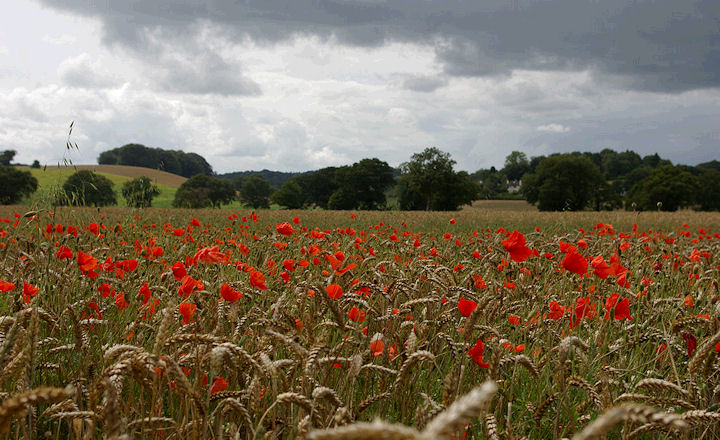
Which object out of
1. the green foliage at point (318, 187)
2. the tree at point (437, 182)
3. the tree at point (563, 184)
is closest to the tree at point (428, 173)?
the tree at point (437, 182)

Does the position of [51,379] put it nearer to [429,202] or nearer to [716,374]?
[716,374]

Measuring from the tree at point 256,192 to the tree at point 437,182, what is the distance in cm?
2534

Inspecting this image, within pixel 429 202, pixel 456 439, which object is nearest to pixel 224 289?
pixel 456 439

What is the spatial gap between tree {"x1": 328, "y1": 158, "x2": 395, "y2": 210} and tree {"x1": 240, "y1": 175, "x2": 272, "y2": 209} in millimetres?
12634

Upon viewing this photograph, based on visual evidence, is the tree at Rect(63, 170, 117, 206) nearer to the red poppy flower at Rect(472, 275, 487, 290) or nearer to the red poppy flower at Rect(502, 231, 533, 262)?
the red poppy flower at Rect(472, 275, 487, 290)

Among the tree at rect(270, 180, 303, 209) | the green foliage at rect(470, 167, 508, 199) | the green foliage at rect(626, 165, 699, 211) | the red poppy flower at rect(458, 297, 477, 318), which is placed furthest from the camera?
the green foliage at rect(470, 167, 508, 199)

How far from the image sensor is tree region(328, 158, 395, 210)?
7212 centimetres

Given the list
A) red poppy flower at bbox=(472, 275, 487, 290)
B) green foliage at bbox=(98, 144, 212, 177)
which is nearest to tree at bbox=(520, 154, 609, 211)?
red poppy flower at bbox=(472, 275, 487, 290)

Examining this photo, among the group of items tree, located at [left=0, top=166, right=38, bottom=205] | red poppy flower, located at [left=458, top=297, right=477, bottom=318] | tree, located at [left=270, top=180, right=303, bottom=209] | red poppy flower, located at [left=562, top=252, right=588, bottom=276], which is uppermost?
tree, located at [left=0, top=166, right=38, bottom=205]

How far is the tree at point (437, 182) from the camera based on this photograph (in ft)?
210

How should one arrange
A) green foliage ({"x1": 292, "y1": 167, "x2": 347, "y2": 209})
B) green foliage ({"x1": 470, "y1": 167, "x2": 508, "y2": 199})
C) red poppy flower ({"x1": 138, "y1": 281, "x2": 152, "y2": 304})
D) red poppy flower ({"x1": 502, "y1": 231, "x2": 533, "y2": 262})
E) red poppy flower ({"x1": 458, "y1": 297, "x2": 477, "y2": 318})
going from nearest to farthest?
red poppy flower ({"x1": 458, "y1": 297, "x2": 477, "y2": 318})
red poppy flower ({"x1": 138, "y1": 281, "x2": 152, "y2": 304})
red poppy flower ({"x1": 502, "y1": 231, "x2": 533, "y2": 262})
green foliage ({"x1": 292, "y1": 167, "x2": 347, "y2": 209})
green foliage ({"x1": 470, "y1": 167, "x2": 508, "y2": 199})

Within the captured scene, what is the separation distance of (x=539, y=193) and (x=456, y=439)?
69.0 meters

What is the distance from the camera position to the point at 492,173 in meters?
163

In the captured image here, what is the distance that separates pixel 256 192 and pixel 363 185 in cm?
2194
